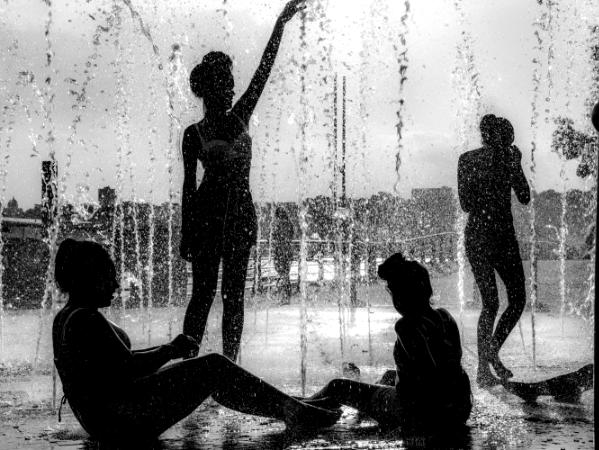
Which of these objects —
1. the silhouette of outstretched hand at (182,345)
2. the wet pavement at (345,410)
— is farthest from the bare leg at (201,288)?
the silhouette of outstretched hand at (182,345)

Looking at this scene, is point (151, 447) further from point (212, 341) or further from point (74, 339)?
point (212, 341)

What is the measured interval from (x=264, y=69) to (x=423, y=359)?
1.75 m

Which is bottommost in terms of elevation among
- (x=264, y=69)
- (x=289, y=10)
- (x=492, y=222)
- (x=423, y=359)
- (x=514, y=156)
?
(x=423, y=359)

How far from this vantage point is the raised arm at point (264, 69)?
150 inches

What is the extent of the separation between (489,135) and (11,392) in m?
3.52

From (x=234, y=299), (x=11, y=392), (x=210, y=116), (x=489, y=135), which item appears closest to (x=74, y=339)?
(x=234, y=299)

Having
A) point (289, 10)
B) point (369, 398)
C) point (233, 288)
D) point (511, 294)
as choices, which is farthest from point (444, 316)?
point (289, 10)

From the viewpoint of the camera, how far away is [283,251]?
1191cm

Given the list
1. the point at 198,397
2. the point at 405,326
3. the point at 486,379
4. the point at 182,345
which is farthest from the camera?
the point at 486,379

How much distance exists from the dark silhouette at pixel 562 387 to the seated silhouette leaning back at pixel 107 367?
1.91 meters

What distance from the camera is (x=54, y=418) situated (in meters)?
3.78

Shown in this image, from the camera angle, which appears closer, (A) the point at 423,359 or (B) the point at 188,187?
(A) the point at 423,359

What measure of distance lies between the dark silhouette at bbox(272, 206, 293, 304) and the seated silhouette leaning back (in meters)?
8.83

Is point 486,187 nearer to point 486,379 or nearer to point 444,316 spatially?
point 486,379
